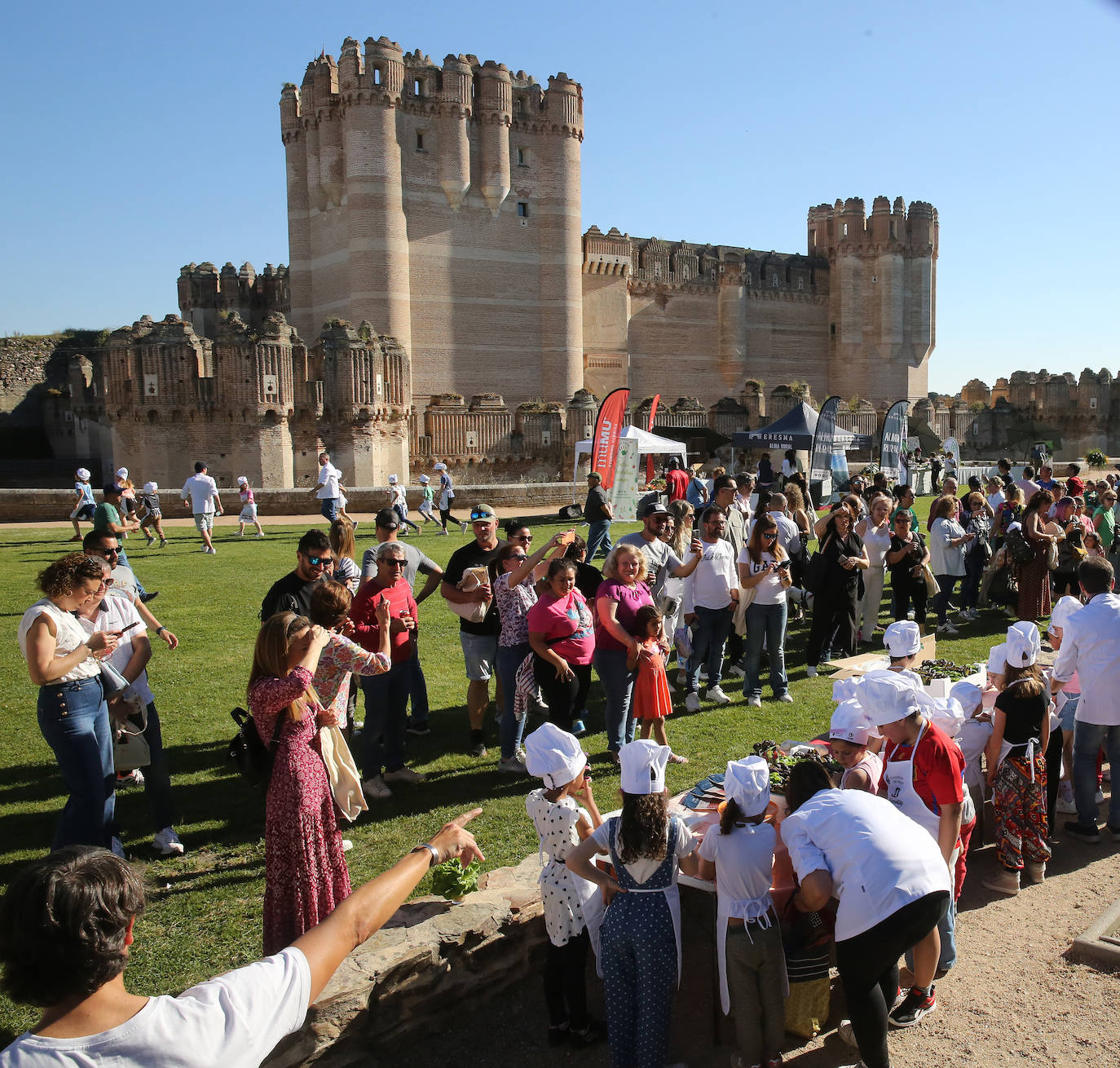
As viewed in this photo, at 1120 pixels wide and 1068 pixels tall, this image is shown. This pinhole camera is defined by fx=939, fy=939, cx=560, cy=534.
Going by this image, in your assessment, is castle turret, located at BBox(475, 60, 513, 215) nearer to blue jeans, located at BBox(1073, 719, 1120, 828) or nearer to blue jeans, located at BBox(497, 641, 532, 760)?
blue jeans, located at BBox(497, 641, 532, 760)

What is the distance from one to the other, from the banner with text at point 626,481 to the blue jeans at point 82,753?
619 inches

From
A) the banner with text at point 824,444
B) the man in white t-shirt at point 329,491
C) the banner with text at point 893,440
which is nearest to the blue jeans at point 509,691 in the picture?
the man in white t-shirt at point 329,491

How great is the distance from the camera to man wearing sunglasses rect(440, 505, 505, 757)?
6414 millimetres

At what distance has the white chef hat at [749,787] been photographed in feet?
10.9

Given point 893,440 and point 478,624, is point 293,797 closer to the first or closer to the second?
point 478,624

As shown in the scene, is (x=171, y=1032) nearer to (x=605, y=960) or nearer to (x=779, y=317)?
(x=605, y=960)

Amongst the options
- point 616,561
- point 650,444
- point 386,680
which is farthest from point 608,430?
point 386,680

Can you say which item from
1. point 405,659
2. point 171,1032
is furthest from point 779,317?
point 171,1032

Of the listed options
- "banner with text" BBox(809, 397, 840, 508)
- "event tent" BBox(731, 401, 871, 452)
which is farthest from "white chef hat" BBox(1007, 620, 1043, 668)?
"event tent" BBox(731, 401, 871, 452)

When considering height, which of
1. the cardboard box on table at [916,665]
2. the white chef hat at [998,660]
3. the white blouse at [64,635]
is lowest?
the cardboard box on table at [916,665]

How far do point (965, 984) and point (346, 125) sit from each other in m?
36.7

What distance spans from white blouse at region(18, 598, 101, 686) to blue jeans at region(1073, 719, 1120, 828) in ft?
17.1

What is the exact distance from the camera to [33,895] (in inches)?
71.4

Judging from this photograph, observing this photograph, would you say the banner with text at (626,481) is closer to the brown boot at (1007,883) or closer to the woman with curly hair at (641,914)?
the brown boot at (1007,883)
